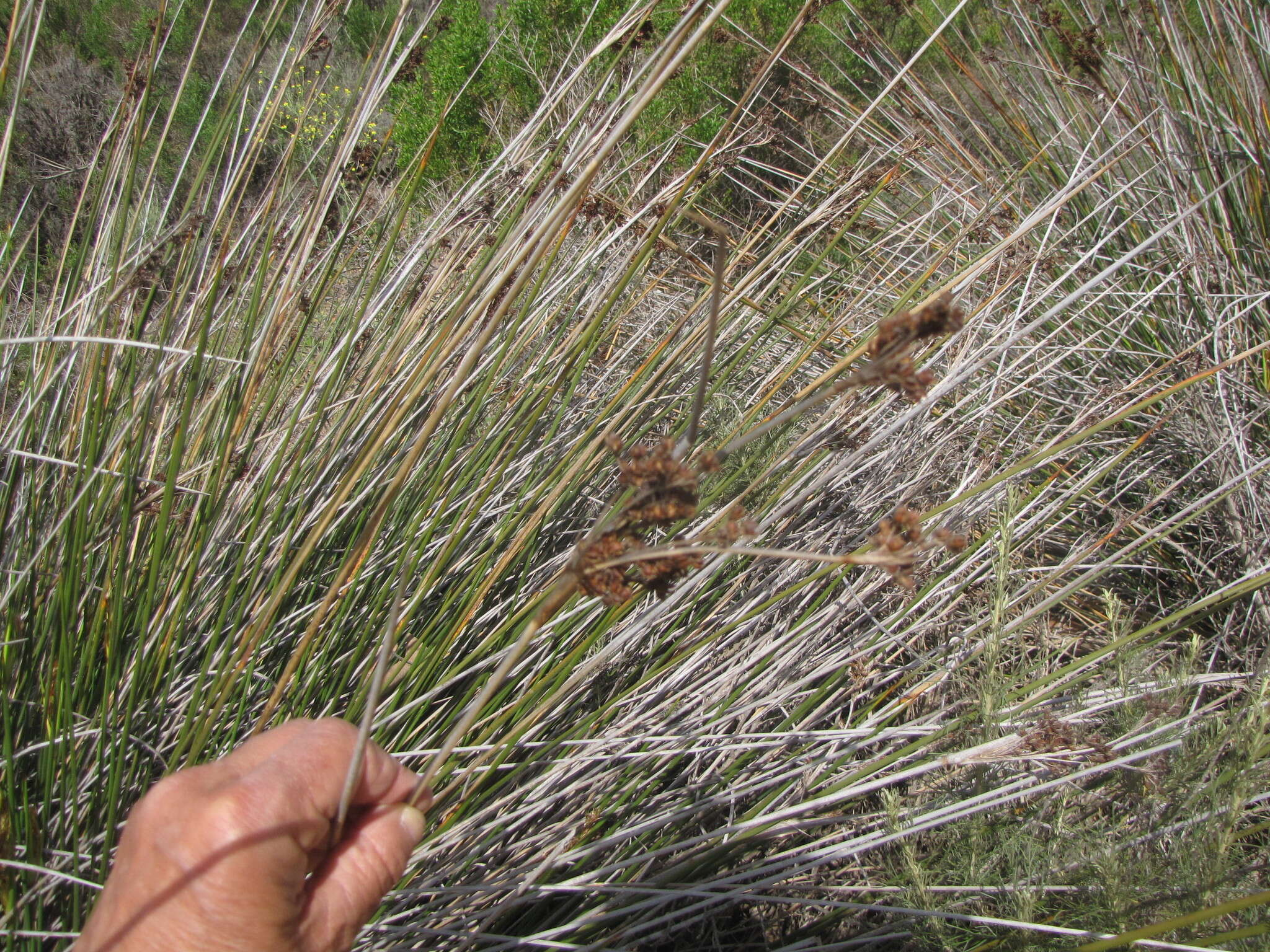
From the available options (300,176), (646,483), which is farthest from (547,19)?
(646,483)

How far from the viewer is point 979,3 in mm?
3398

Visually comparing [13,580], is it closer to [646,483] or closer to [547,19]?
[646,483]

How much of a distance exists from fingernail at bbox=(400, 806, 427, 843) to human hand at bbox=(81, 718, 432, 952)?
0.01m

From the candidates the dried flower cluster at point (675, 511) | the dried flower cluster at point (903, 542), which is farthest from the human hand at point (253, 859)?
the dried flower cluster at point (903, 542)

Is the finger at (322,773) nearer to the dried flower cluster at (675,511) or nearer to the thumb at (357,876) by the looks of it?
the thumb at (357,876)

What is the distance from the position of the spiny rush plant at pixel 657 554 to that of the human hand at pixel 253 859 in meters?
0.09

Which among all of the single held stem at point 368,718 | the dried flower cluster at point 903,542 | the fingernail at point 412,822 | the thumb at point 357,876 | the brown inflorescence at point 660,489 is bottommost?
the thumb at point 357,876

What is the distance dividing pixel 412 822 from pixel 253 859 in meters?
0.16

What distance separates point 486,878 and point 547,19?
4133 mm

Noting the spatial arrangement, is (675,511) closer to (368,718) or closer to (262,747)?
(368,718)

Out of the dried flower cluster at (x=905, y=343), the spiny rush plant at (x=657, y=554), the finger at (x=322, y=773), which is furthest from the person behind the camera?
the spiny rush plant at (x=657, y=554)

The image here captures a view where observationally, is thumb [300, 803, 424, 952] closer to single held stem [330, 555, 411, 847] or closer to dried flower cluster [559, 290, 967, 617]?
single held stem [330, 555, 411, 847]

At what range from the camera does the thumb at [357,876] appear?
25.2 inches

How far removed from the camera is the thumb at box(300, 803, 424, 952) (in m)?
0.64
